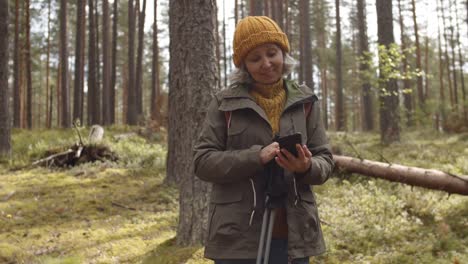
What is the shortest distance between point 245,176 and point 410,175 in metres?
5.76

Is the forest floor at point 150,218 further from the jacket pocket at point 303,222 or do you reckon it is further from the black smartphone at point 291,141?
the black smartphone at point 291,141

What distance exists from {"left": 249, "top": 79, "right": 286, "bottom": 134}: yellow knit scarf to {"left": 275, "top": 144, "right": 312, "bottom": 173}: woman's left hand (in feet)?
1.18

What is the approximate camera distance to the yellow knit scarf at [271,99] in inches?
92.9

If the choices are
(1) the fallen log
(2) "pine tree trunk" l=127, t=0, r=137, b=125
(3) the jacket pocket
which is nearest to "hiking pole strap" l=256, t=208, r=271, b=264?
(3) the jacket pocket

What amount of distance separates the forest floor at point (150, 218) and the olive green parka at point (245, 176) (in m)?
2.09

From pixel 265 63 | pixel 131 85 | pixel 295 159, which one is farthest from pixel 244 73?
pixel 131 85

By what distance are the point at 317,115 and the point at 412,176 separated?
17.3 ft

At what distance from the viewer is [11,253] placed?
516 centimetres

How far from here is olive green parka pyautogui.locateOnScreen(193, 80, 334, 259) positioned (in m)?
2.15

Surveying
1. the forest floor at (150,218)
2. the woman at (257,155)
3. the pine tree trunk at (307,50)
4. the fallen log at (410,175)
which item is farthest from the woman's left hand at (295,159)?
the pine tree trunk at (307,50)

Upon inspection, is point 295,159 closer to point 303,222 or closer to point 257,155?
point 257,155

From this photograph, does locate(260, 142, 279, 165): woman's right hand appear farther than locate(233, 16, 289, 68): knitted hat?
No

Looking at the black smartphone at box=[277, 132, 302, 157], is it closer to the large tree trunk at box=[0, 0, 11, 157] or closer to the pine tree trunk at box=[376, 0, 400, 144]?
the large tree trunk at box=[0, 0, 11, 157]

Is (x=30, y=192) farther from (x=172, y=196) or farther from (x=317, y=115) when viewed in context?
(x=317, y=115)
